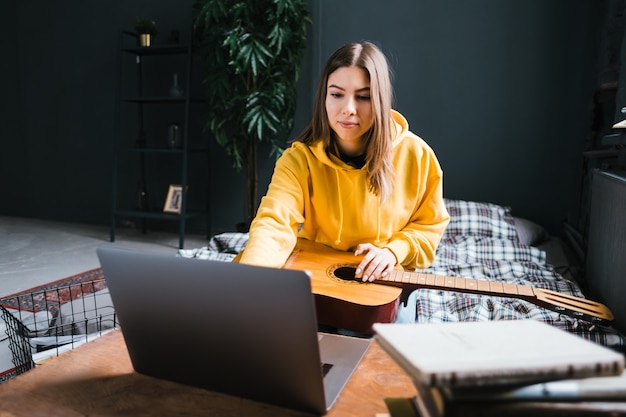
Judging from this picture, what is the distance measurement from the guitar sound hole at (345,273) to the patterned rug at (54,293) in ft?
4.25

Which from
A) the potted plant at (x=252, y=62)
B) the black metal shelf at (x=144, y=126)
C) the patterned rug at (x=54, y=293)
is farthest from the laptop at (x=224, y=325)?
the black metal shelf at (x=144, y=126)

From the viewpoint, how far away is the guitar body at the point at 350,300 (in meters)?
1.10

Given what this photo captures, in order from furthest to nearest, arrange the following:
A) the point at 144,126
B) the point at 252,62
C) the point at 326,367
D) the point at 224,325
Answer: the point at 144,126 → the point at 252,62 → the point at 326,367 → the point at 224,325

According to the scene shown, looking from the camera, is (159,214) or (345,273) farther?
(159,214)

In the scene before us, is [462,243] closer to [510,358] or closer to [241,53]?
[241,53]

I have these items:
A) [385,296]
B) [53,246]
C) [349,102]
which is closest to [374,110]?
[349,102]

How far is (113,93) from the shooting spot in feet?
14.5

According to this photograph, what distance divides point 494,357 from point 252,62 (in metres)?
2.91

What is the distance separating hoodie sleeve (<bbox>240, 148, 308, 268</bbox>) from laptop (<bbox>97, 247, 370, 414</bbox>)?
0.46 meters

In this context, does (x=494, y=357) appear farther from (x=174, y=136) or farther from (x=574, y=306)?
(x=174, y=136)

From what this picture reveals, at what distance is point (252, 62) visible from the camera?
3.08 m

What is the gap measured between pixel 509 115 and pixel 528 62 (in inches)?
13.0

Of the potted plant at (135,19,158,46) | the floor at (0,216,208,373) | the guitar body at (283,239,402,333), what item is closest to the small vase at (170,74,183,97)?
the potted plant at (135,19,158,46)

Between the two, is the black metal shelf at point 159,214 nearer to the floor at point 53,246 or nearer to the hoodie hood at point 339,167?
the floor at point 53,246
